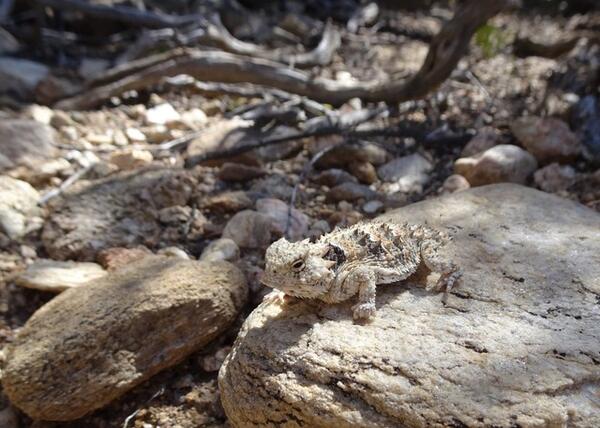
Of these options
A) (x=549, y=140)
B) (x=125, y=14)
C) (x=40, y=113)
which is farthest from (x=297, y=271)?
(x=125, y=14)

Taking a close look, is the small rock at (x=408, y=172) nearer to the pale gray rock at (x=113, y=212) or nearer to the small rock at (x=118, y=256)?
the pale gray rock at (x=113, y=212)

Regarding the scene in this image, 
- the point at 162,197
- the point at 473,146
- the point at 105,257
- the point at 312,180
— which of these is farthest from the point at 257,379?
the point at 473,146

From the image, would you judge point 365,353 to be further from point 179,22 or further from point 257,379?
point 179,22

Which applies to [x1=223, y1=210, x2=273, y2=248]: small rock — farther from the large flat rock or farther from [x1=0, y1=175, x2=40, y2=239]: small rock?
[x1=0, y1=175, x2=40, y2=239]: small rock

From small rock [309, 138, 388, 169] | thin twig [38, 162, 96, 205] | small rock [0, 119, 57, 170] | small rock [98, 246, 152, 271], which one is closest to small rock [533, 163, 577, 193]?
small rock [309, 138, 388, 169]

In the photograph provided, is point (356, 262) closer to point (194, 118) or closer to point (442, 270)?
point (442, 270)

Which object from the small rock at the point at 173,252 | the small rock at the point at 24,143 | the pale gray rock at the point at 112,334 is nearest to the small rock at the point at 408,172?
the small rock at the point at 173,252
